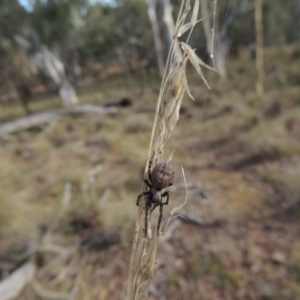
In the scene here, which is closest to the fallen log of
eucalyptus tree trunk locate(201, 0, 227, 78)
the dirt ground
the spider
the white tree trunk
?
the dirt ground

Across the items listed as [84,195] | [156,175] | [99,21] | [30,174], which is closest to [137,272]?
[156,175]

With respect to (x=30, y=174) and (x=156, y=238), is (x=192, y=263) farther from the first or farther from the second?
(x=30, y=174)

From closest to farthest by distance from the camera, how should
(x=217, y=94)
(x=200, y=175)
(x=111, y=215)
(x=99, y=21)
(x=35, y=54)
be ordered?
(x=111, y=215) < (x=200, y=175) < (x=217, y=94) < (x=35, y=54) < (x=99, y=21)

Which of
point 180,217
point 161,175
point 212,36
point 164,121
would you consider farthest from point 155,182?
point 180,217

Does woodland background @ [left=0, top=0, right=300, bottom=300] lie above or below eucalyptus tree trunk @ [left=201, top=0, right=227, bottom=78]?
below

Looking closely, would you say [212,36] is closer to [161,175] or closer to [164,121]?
[164,121]

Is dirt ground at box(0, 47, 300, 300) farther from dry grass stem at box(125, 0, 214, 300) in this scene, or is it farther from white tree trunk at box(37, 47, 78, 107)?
white tree trunk at box(37, 47, 78, 107)
